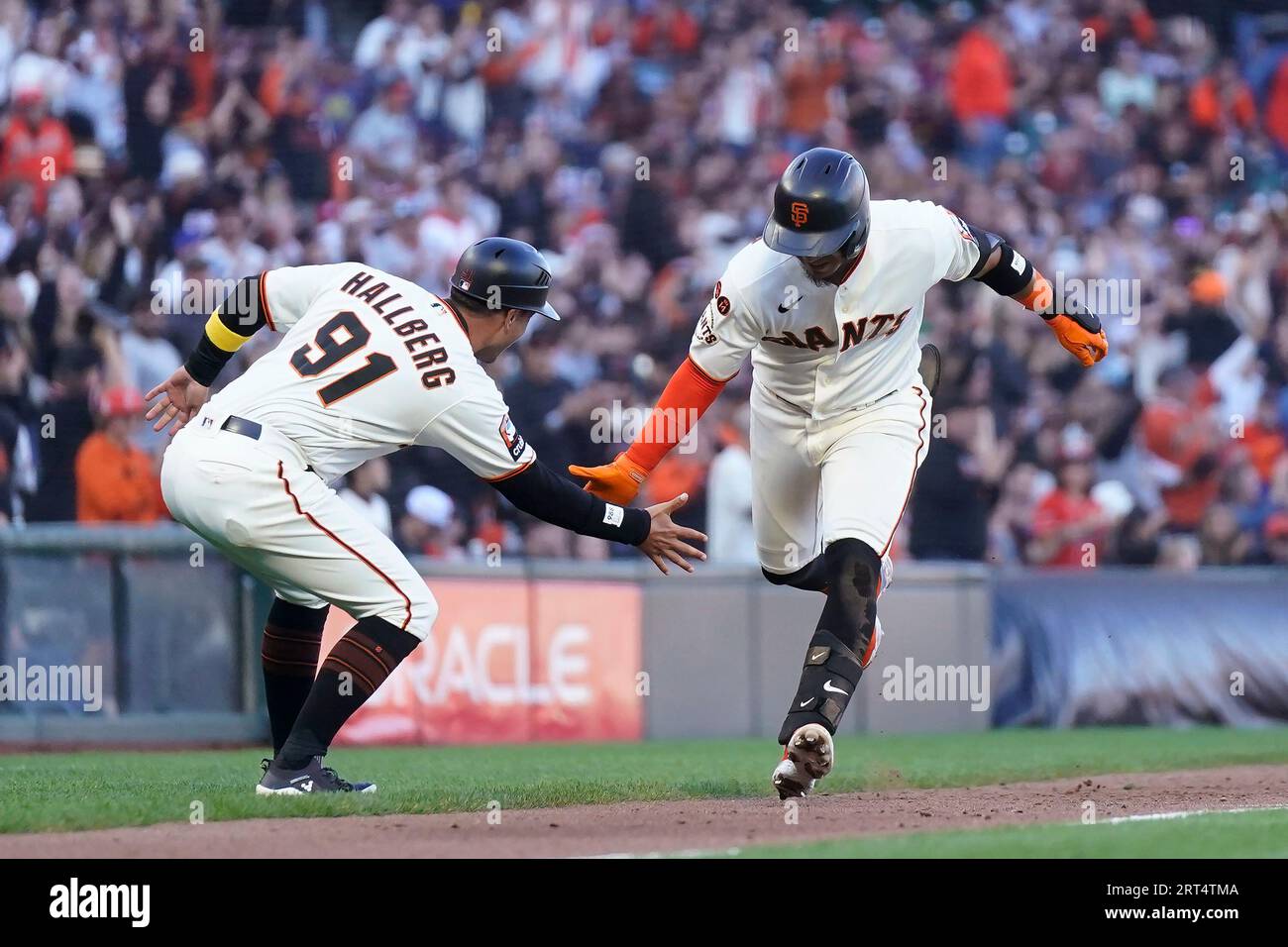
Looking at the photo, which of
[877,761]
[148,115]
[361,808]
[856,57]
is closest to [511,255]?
[361,808]

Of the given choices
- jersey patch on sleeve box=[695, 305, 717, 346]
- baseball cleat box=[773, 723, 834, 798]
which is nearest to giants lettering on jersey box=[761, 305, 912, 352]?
jersey patch on sleeve box=[695, 305, 717, 346]

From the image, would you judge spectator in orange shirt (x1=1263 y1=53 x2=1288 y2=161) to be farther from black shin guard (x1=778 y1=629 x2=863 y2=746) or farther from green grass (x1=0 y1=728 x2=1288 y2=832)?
black shin guard (x1=778 y1=629 x2=863 y2=746)

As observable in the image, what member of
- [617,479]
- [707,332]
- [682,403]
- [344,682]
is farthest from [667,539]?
[344,682]

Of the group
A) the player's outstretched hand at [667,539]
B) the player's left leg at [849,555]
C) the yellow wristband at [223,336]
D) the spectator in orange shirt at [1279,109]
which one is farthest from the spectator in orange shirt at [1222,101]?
the yellow wristband at [223,336]

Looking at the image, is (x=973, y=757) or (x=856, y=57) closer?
(x=973, y=757)

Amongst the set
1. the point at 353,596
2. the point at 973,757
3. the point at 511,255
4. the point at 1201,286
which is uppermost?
the point at 1201,286
